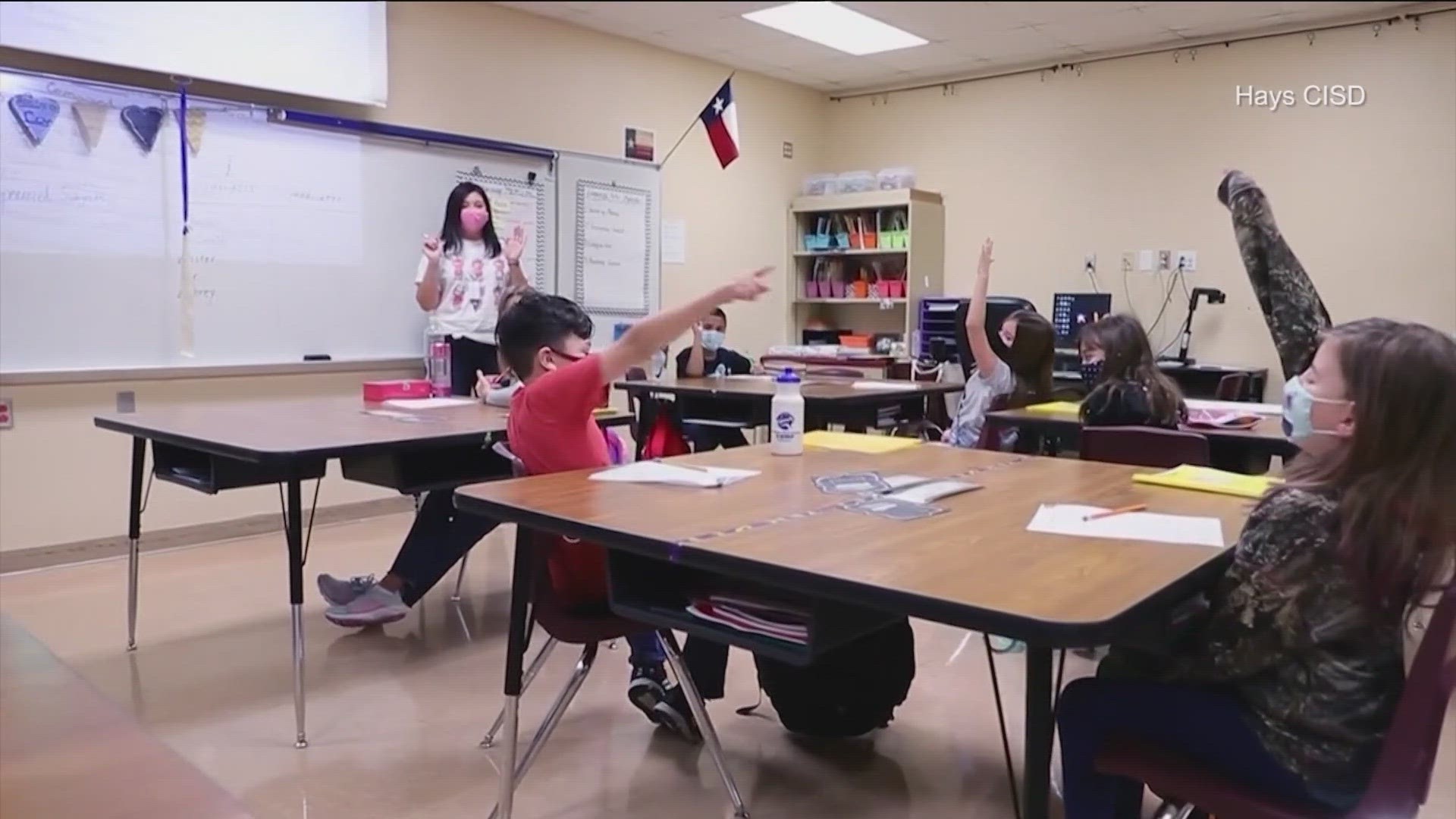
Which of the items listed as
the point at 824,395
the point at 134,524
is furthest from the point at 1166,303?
the point at 134,524

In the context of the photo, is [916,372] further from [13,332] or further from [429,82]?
[13,332]

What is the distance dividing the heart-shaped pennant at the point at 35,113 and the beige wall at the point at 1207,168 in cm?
461

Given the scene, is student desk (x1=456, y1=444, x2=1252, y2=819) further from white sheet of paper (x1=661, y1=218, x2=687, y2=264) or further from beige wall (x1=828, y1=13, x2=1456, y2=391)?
white sheet of paper (x1=661, y1=218, x2=687, y2=264)

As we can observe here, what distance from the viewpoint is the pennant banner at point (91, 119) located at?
3.78 meters

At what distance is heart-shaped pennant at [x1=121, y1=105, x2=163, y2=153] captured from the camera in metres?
3.90

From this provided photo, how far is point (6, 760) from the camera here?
2039 mm

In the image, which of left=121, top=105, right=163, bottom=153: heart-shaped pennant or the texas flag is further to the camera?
the texas flag

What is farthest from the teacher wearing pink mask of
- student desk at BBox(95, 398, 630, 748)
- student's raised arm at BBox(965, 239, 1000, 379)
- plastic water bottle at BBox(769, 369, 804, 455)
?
plastic water bottle at BBox(769, 369, 804, 455)

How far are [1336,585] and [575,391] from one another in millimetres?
1250

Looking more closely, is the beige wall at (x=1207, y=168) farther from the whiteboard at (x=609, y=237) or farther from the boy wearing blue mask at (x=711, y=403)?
the boy wearing blue mask at (x=711, y=403)

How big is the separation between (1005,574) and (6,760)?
1963 millimetres

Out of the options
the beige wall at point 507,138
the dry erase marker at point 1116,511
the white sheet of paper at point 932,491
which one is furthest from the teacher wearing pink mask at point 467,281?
the dry erase marker at point 1116,511

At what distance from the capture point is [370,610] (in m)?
3.03

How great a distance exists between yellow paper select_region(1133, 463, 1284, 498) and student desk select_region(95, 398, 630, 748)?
1524 millimetres
